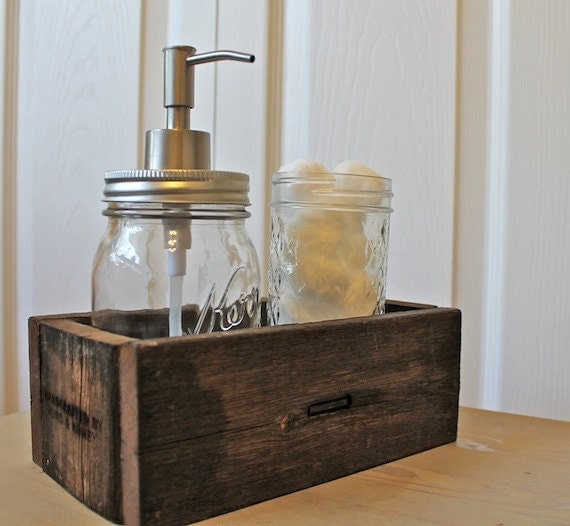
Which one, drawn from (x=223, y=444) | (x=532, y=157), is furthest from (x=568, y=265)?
(x=223, y=444)

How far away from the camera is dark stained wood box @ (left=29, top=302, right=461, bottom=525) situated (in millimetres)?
363

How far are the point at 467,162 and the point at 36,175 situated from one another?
476 millimetres

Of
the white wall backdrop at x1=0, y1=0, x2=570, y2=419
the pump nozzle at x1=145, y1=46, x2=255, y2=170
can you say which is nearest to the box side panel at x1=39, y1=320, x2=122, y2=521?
the pump nozzle at x1=145, y1=46, x2=255, y2=170

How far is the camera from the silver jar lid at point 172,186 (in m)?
0.41

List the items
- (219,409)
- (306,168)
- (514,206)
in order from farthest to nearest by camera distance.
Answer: (514,206) < (306,168) < (219,409)

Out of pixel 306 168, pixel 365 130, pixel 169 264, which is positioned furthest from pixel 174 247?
pixel 365 130

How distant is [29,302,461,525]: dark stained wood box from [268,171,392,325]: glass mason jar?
33mm

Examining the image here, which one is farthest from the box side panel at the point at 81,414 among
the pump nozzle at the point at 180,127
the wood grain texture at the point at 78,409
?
the pump nozzle at the point at 180,127

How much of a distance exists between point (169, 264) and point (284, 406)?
0.36ft

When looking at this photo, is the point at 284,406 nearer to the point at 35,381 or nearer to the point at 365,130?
the point at 35,381

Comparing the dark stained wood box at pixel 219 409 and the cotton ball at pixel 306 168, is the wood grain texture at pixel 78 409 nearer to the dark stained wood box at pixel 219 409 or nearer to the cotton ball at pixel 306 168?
the dark stained wood box at pixel 219 409

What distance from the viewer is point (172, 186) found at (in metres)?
0.41

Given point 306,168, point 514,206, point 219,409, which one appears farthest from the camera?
point 514,206

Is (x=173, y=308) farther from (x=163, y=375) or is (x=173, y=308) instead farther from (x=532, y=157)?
(x=532, y=157)
